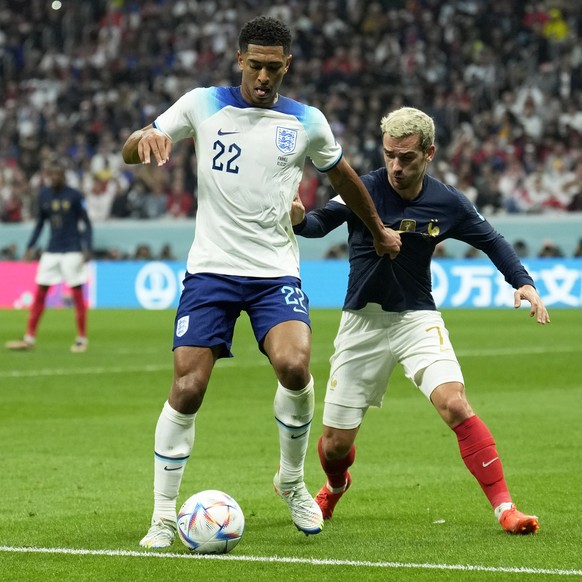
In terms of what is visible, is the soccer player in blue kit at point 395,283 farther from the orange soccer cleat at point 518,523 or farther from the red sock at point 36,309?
the red sock at point 36,309

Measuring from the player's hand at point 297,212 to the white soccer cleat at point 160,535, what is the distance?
1615 millimetres

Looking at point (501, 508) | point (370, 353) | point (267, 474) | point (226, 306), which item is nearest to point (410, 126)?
point (370, 353)

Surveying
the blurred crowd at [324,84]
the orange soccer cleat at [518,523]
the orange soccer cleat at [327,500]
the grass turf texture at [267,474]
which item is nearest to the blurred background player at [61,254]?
the grass turf texture at [267,474]

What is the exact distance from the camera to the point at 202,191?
5969 millimetres

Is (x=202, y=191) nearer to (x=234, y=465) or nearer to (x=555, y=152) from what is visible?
(x=234, y=465)

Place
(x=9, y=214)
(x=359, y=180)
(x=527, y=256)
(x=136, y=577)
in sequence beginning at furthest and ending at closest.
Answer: (x=9, y=214), (x=527, y=256), (x=359, y=180), (x=136, y=577)

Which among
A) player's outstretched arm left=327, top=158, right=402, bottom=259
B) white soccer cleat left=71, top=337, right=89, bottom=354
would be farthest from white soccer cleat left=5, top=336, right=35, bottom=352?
player's outstretched arm left=327, top=158, right=402, bottom=259

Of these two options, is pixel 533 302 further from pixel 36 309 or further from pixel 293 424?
pixel 36 309

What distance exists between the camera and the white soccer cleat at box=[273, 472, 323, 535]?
6031 mm

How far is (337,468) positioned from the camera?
21.6 ft

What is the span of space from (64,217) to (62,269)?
26.5 inches

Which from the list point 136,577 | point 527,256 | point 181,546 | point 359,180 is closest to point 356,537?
point 181,546

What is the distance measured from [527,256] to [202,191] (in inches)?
795

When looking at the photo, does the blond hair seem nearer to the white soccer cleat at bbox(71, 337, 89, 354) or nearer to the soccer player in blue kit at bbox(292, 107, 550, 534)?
the soccer player in blue kit at bbox(292, 107, 550, 534)
